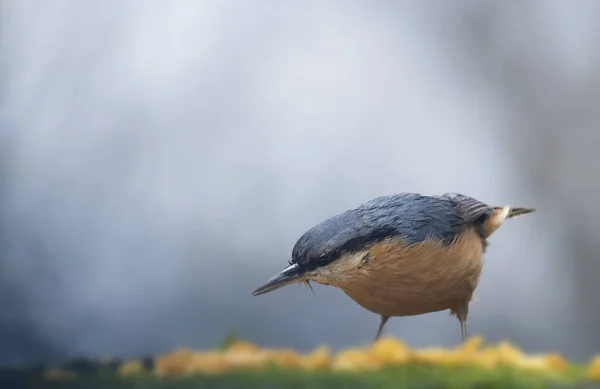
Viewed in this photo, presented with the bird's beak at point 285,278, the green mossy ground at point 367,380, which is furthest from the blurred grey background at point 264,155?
the green mossy ground at point 367,380

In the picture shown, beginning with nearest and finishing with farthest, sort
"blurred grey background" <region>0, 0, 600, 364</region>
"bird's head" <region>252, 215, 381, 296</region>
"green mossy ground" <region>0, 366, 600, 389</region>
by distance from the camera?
"green mossy ground" <region>0, 366, 600, 389</region> → "bird's head" <region>252, 215, 381, 296</region> → "blurred grey background" <region>0, 0, 600, 364</region>

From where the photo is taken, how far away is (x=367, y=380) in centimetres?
86

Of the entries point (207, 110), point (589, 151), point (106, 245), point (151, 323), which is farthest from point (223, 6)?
point (589, 151)

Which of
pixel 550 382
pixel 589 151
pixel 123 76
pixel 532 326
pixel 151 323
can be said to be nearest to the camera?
pixel 550 382

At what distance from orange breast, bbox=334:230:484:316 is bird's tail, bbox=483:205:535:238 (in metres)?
0.10

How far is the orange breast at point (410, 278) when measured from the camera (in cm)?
116

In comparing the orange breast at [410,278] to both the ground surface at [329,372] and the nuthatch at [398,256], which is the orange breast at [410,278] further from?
the ground surface at [329,372]

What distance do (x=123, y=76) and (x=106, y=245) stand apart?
0.36m

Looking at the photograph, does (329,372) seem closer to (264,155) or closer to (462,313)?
(462,313)

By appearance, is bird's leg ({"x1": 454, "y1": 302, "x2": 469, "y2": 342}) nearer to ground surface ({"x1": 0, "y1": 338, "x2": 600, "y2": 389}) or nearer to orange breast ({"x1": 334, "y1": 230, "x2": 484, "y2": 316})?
orange breast ({"x1": 334, "y1": 230, "x2": 484, "y2": 316})

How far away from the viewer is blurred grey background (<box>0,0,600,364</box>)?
1.26 metres

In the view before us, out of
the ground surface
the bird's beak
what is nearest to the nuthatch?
the bird's beak

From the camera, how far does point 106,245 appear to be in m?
1.27

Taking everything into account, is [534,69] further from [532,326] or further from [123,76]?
[123,76]
